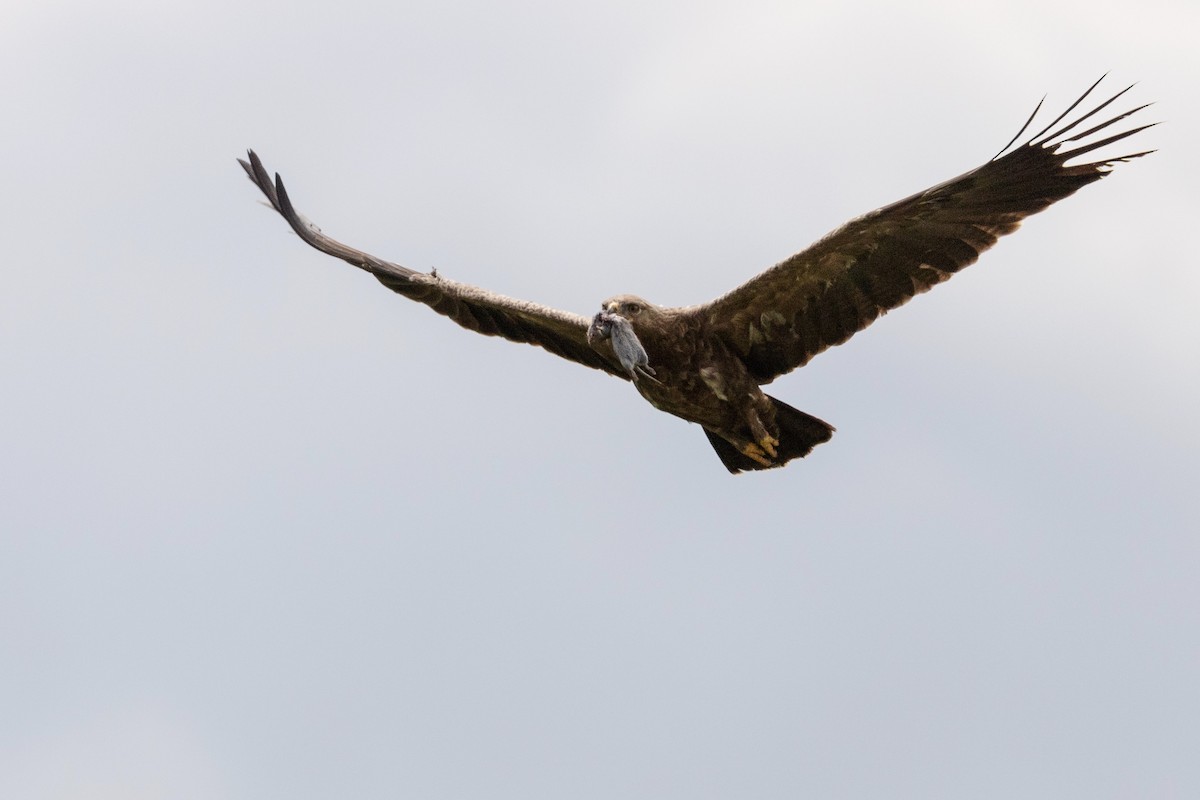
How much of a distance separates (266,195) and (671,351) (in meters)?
3.54

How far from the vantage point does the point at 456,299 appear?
46.9ft

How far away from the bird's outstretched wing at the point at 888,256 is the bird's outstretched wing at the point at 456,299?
1.29 m

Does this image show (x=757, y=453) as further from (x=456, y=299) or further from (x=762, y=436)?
(x=456, y=299)

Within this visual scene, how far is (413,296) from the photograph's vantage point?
14531mm

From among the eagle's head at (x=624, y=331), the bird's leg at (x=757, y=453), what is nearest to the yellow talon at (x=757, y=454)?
the bird's leg at (x=757, y=453)

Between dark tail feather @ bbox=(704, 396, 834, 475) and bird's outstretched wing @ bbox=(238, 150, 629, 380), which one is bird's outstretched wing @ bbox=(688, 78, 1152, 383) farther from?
bird's outstretched wing @ bbox=(238, 150, 629, 380)

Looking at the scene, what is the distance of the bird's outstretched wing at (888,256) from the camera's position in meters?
11.9

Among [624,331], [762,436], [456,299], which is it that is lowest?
[762,436]

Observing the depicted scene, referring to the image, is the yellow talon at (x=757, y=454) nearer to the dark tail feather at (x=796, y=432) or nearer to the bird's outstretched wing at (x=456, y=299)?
the dark tail feather at (x=796, y=432)

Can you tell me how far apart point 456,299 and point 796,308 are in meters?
2.74

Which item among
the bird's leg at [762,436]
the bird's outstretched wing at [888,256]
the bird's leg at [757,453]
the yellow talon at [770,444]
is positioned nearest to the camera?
the bird's outstretched wing at [888,256]

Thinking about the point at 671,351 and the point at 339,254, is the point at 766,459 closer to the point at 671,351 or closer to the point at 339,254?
the point at 671,351

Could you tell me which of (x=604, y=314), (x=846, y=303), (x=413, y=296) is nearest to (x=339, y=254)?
(x=413, y=296)

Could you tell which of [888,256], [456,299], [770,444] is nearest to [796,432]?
[770,444]
